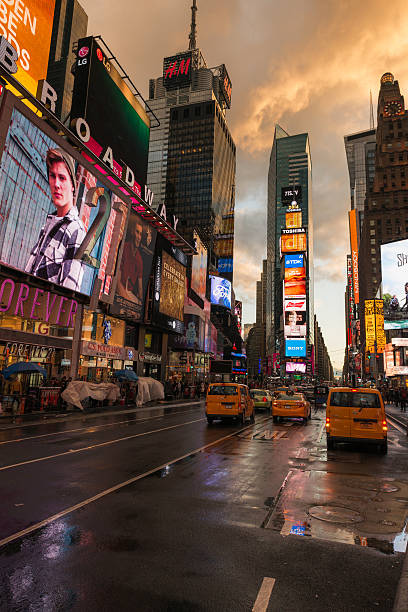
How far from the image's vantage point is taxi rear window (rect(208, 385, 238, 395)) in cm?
1975

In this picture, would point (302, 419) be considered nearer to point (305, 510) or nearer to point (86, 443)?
point (86, 443)

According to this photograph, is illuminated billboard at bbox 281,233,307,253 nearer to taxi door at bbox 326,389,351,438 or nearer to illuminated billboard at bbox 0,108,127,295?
illuminated billboard at bbox 0,108,127,295

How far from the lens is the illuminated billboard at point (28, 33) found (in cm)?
2983

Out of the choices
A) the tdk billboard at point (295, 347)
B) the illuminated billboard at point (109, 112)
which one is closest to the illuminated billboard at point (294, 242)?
the tdk billboard at point (295, 347)

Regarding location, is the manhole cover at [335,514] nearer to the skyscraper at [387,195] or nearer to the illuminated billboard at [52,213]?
the illuminated billboard at [52,213]

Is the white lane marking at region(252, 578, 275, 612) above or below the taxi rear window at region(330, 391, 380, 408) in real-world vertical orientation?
below

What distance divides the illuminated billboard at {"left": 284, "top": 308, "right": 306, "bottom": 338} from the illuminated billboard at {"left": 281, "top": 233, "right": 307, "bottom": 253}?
22283mm

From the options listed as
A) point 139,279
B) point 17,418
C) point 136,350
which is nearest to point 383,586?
point 17,418

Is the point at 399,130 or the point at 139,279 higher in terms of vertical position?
the point at 399,130

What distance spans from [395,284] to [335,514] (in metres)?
70.8

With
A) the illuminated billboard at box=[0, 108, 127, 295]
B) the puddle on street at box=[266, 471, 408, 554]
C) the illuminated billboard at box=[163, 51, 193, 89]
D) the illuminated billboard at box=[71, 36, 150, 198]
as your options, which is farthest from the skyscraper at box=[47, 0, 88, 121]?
the puddle on street at box=[266, 471, 408, 554]

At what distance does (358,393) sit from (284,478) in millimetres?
5511

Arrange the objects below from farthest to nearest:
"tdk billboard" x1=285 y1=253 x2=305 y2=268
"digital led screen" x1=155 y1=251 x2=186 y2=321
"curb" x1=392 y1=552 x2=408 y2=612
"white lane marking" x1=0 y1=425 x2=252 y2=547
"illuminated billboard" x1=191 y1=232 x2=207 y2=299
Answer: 1. "tdk billboard" x1=285 y1=253 x2=305 y2=268
2. "illuminated billboard" x1=191 y1=232 x2=207 y2=299
3. "digital led screen" x1=155 y1=251 x2=186 y2=321
4. "white lane marking" x1=0 y1=425 x2=252 y2=547
5. "curb" x1=392 y1=552 x2=408 y2=612

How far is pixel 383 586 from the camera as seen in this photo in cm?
406
